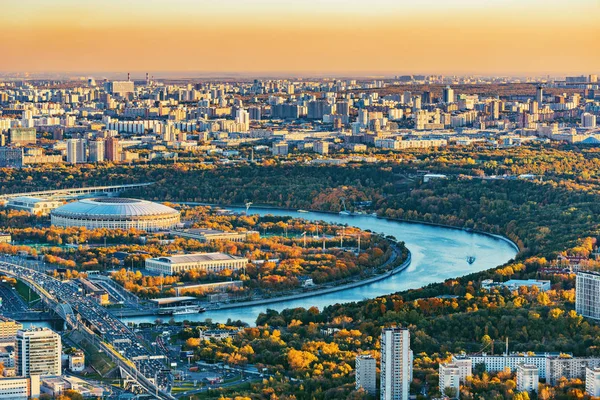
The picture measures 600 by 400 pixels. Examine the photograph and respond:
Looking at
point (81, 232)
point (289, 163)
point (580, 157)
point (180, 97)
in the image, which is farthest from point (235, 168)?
point (180, 97)

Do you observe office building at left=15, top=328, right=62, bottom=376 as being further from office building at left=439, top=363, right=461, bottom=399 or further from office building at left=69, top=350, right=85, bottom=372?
office building at left=439, top=363, right=461, bottom=399

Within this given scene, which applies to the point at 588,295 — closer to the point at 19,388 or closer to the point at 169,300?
the point at 169,300

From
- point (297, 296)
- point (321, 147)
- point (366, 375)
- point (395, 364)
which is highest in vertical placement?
point (395, 364)

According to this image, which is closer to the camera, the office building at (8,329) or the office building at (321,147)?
the office building at (8,329)

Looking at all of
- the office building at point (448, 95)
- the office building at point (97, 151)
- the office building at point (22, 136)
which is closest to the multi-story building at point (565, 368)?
the office building at point (97, 151)

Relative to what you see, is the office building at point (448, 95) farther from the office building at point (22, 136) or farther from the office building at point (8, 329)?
Answer: the office building at point (8, 329)

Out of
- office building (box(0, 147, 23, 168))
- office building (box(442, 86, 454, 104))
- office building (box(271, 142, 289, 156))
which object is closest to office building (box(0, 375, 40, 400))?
office building (box(0, 147, 23, 168))

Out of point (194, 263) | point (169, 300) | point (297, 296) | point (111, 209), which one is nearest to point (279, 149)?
point (111, 209)

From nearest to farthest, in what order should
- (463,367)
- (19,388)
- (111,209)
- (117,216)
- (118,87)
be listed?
(19,388), (463,367), (117,216), (111,209), (118,87)

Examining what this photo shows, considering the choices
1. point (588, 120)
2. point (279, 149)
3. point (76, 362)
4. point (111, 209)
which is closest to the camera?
point (76, 362)
